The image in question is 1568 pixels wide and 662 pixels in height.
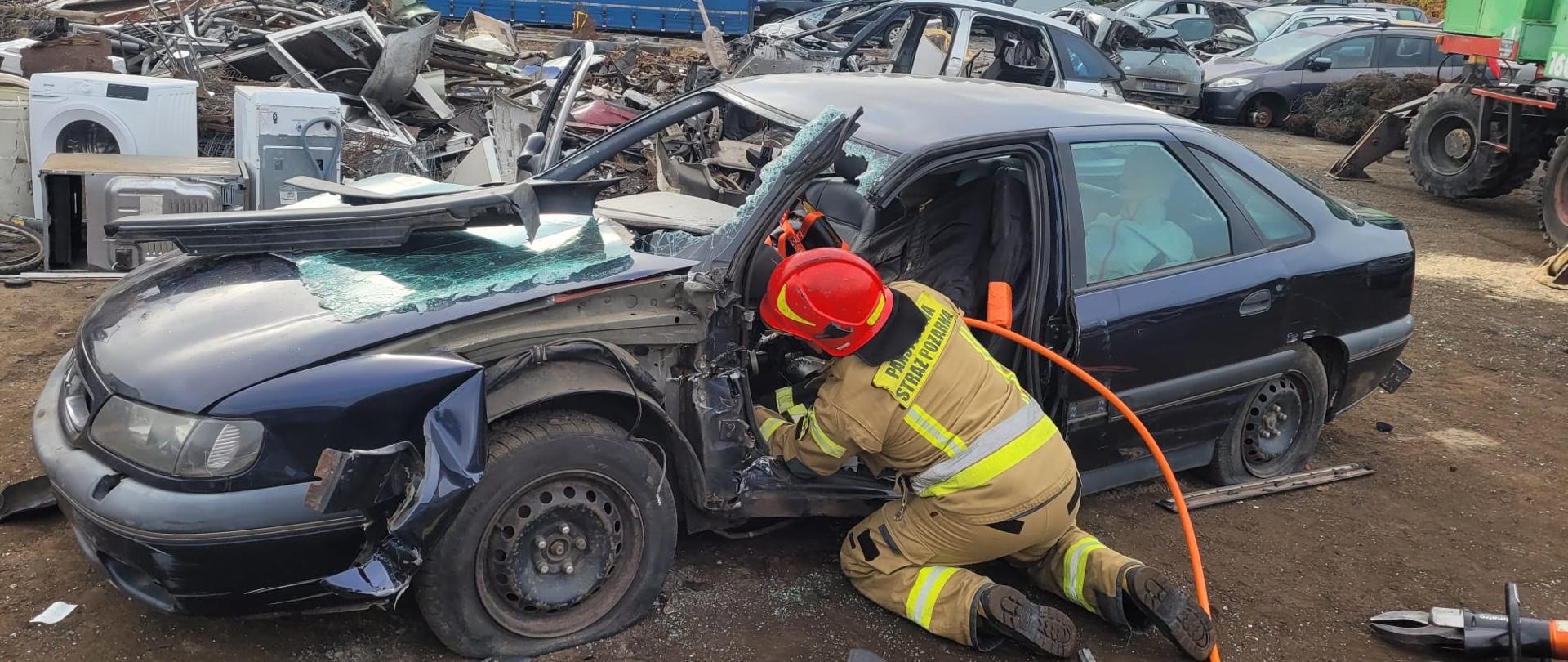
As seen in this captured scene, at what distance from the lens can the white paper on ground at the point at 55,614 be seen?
2873 millimetres

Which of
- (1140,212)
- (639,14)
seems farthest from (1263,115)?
(1140,212)

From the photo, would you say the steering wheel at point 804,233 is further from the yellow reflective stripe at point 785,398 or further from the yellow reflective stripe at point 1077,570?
the yellow reflective stripe at point 1077,570

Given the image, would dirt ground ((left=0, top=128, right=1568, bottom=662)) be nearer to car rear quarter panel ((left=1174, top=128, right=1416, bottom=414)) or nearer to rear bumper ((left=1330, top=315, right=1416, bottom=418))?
rear bumper ((left=1330, top=315, right=1416, bottom=418))

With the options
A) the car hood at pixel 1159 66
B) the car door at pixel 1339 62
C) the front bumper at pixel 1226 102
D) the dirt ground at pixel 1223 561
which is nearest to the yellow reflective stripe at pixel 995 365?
the dirt ground at pixel 1223 561

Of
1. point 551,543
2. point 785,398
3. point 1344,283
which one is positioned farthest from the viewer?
point 1344,283

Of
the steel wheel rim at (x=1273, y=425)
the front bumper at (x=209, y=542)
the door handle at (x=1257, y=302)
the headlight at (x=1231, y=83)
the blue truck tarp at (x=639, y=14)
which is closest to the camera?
the front bumper at (x=209, y=542)

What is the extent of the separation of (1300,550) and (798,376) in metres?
1.96

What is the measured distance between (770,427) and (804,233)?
0.74 metres

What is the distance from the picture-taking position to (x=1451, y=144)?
10.7 m

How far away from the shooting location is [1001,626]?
3.08m

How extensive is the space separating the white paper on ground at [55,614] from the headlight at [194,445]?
70 cm

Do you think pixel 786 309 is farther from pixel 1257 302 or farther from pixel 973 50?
pixel 973 50

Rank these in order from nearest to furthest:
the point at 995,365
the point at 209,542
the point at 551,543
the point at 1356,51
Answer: the point at 209,542
the point at 551,543
the point at 995,365
the point at 1356,51

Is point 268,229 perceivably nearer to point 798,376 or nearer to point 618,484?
point 618,484
